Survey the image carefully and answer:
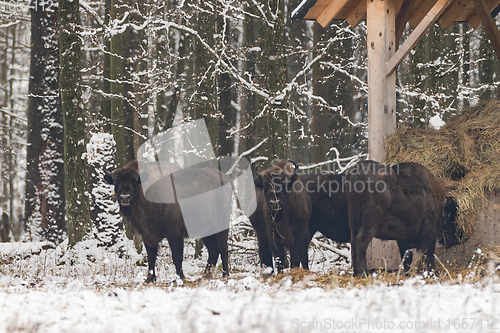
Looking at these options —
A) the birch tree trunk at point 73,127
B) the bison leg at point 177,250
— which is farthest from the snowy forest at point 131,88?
the bison leg at point 177,250

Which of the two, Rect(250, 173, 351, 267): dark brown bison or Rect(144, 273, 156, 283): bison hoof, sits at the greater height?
Rect(250, 173, 351, 267): dark brown bison

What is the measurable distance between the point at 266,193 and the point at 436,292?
11.7 ft

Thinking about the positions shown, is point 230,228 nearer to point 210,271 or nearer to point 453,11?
point 210,271

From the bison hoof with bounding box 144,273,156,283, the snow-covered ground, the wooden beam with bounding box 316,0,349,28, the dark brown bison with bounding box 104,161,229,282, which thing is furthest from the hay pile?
the bison hoof with bounding box 144,273,156,283

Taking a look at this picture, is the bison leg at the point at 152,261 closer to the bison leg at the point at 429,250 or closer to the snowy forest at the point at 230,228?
the snowy forest at the point at 230,228

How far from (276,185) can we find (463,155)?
3.06 m

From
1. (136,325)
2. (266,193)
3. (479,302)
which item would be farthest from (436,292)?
(266,193)

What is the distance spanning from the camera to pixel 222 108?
15375 millimetres

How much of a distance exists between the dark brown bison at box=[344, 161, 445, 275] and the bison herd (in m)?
0.01

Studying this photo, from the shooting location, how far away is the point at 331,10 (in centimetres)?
898

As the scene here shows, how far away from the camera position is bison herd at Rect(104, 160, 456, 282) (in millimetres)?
6672

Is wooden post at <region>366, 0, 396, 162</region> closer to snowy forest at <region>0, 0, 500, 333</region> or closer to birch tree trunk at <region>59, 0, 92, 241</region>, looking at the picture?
snowy forest at <region>0, 0, 500, 333</region>

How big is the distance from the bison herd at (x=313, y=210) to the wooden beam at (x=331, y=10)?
9.93ft

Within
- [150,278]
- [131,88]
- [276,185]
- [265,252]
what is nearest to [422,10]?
[276,185]
